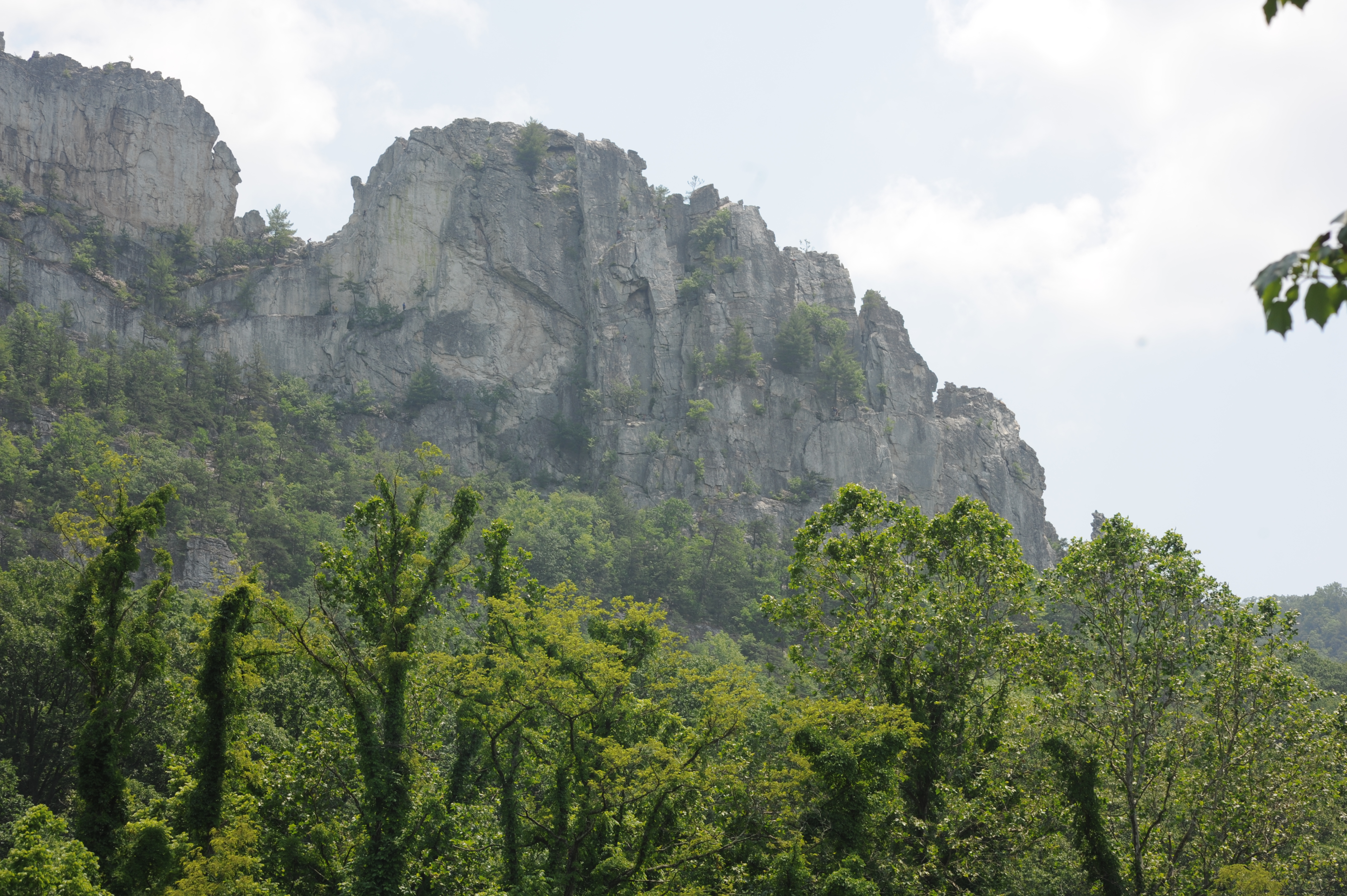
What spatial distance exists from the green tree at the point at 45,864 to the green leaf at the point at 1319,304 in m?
13.5

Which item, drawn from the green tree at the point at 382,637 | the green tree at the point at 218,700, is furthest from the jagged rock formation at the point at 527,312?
the green tree at the point at 218,700

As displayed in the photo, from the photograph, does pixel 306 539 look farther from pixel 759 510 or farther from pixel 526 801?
pixel 526 801

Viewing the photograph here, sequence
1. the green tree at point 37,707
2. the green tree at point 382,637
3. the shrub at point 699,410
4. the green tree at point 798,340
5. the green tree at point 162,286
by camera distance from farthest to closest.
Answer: the green tree at point 798,340
the shrub at point 699,410
the green tree at point 162,286
the green tree at point 37,707
the green tree at point 382,637

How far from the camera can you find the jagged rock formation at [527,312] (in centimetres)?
7300

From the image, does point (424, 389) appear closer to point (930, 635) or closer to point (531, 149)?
point (531, 149)

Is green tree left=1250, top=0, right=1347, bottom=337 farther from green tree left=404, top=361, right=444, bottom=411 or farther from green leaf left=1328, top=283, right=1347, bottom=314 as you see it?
green tree left=404, top=361, right=444, bottom=411

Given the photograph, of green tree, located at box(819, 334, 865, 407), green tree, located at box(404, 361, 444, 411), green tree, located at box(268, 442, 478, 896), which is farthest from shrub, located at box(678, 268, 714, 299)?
green tree, located at box(268, 442, 478, 896)

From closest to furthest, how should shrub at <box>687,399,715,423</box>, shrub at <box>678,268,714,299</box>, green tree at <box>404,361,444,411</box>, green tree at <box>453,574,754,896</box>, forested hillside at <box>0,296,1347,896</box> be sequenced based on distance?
forested hillside at <box>0,296,1347,896</box>
green tree at <box>453,574,754,896</box>
green tree at <box>404,361,444,411</box>
shrub at <box>687,399,715,423</box>
shrub at <box>678,268,714,299</box>

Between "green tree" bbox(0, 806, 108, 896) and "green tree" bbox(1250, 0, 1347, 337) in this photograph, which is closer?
"green tree" bbox(1250, 0, 1347, 337)

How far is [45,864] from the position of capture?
11430 millimetres

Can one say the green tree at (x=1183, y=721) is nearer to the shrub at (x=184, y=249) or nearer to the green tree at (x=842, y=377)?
the green tree at (x=842, y=377)

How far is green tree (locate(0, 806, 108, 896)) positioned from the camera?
11.3 meters

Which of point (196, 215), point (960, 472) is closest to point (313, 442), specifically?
point (196, 215)

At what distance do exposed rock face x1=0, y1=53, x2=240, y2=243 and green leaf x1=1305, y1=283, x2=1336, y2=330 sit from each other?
82458mm
